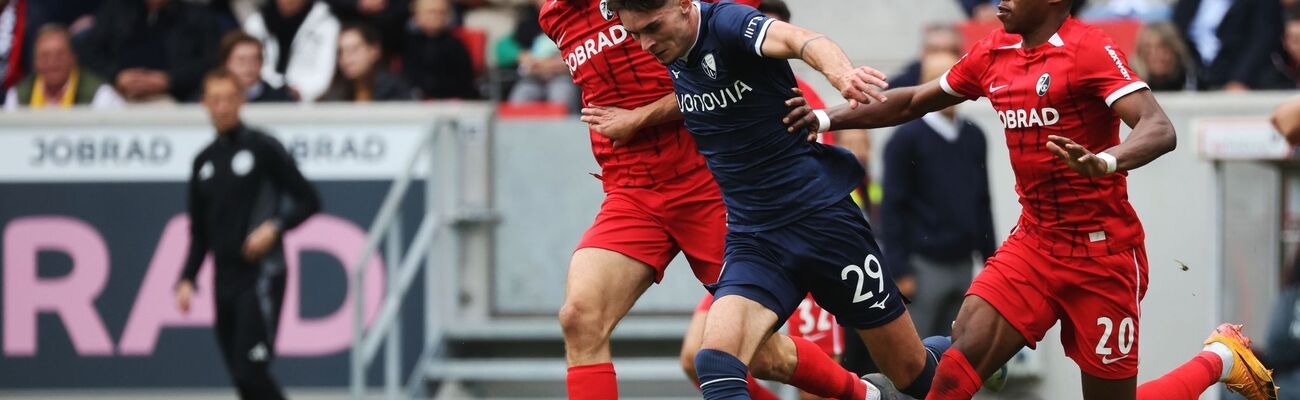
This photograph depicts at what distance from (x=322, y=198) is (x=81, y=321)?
75.2 inches

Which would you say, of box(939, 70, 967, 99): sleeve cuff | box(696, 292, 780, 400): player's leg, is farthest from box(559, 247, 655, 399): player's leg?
box(939, 70, 967, 99): sleeve cuff

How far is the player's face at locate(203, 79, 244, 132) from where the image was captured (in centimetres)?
1138

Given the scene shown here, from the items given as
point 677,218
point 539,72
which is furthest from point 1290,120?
point 539,72

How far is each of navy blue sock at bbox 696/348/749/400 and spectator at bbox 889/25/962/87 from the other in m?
5.21

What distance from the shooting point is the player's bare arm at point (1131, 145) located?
19.5 ft

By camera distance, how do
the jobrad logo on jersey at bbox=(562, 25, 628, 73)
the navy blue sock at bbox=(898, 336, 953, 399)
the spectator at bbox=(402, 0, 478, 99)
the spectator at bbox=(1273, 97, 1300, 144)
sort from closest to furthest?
1. the spectator at bbox=(1273, 97, 1300, 144)
2. the navy blue sock at bbox=(898, 336, 953, 399)
3. the jobrad logo on jersey at bbox=(562, 25, 628, 73)
4. the spectator at bbox=(402, 0, 478, 99)

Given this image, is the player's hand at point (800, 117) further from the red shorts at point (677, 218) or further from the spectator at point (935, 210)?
the spectator at point (935, 210)

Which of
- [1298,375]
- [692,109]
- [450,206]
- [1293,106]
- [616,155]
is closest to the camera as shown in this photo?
[1293,106]

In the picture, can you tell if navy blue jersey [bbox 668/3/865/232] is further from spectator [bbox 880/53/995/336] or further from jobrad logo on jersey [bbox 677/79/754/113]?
spectator [bbox 880/53/995/336]

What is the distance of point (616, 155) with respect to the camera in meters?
7.46

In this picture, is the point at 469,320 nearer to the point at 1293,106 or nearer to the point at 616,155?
the point at 616,155

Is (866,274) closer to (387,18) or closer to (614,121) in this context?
(614,121)

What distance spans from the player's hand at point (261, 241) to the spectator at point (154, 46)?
2.64 meters

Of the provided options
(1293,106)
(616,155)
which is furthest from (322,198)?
(1293,106)
